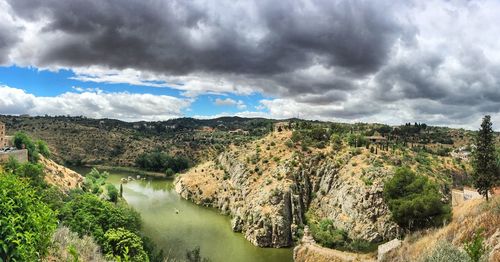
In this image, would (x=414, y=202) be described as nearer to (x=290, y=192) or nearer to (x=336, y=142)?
(x=290, y=192)

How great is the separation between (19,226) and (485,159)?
44.8 metres

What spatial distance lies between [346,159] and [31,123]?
535 feet

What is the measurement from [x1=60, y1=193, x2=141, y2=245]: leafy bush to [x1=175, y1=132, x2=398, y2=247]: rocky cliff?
24.3m

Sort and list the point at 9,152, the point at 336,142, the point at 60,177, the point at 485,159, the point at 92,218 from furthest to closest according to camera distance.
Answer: the point at 336,142 → the point at 60,177 → the point at 9,152 → the point at 485,159 → the point at 92,218

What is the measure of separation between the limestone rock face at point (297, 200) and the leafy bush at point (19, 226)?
49.4 meters

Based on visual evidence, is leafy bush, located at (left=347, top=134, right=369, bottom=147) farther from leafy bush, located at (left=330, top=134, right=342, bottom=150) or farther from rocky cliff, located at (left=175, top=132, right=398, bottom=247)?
rocky cliff, located at (left=175, top=132, right=398, bottom=247)

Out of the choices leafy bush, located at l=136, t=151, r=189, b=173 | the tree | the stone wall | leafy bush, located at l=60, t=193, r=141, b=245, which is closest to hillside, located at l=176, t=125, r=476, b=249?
the tree

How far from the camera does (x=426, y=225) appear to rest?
4550cm

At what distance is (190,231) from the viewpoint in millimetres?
65625

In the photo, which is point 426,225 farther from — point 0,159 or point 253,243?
point 0,159

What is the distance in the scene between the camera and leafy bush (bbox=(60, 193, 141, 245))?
120ft

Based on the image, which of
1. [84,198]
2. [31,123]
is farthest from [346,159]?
[31,123]

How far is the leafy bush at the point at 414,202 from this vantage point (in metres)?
44.6

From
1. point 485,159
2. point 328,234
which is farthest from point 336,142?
point 485,159
